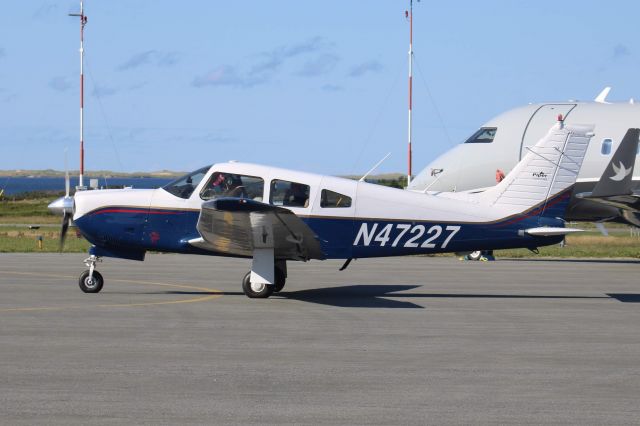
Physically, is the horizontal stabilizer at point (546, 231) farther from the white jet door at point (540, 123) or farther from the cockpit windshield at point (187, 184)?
the white jet door at point (540, 123)

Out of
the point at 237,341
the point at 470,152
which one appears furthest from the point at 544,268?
the point at 237,341

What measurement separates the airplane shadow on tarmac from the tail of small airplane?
166 cm

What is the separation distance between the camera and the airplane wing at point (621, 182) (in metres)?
22.7

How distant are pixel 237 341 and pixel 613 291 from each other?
927 centimetres

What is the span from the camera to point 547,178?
16.7m

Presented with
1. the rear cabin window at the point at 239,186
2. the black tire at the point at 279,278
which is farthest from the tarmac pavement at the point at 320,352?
the rear cabin window at the point at 239,186

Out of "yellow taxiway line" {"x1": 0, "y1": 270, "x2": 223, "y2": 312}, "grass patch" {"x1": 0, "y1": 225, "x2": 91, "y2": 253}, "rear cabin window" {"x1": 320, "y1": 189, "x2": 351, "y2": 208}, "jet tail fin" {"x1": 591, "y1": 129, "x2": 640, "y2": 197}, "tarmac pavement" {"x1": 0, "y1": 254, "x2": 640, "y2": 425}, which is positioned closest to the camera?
"tarmac pavement" {"x1": 0, "y1": 254, "x2": 640, "y2": 425}

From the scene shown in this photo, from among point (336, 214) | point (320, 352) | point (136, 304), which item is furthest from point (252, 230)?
point (320, 352)

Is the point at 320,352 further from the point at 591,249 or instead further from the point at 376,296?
the point at 591,249

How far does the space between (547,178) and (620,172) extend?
7182mm

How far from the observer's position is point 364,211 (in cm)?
1639

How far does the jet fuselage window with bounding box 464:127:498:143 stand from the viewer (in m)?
27.2

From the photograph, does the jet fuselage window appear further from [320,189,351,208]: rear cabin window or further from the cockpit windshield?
the cockpit windshield

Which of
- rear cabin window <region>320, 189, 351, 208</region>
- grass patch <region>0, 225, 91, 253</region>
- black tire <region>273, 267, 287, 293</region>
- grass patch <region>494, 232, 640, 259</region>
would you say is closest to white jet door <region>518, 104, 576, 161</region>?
grass patch <region>494, 232, 640, 259</region>
